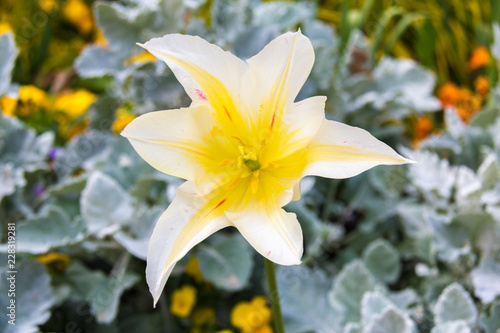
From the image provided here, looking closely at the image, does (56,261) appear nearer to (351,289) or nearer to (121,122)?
(121,122)

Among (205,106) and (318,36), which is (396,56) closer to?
(318,36)

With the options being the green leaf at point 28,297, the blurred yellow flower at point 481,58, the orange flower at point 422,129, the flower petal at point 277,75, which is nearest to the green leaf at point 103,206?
the green leaf at point 28,297

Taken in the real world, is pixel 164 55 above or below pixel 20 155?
above

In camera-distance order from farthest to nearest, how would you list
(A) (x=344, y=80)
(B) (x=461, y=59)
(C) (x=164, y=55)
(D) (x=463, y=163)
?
(B) (x=461, y=59) < (A) (x=344, y=80) < (D) (x=463, y=163) < (C) (x=164, y=55)

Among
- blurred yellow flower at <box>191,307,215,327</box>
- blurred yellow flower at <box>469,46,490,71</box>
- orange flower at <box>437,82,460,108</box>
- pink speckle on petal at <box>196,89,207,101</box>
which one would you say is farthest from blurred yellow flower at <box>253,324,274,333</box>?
blurred yellow flower at <box>469,46,490,71</box>

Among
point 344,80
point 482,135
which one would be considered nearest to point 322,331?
point 482,135

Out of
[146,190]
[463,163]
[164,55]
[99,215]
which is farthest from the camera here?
[463,163]

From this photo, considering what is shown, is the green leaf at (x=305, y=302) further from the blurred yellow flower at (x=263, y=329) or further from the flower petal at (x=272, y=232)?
the flower petal at (x=272, y=232)
